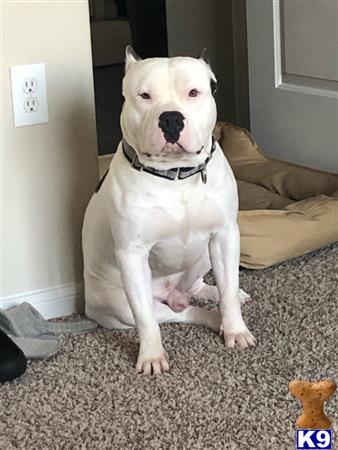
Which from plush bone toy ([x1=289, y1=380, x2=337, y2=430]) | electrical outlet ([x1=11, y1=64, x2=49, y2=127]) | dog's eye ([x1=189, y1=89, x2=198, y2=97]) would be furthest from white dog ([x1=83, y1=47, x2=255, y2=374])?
plush bone toy ([x1=289, y1=380, x2=337, y2=430])

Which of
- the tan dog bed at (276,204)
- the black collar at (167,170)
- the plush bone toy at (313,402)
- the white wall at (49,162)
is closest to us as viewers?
the plush bone toy at (313,402)

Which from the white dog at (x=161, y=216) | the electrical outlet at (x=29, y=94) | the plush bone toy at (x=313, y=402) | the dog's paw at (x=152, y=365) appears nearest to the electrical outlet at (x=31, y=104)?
the electrical outlet at (x=29, y=94)

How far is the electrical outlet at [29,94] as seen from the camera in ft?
5.97

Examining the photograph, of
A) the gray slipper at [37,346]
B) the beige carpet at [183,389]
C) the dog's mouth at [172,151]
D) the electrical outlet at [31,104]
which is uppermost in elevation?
the electrical outlet at [31,104]

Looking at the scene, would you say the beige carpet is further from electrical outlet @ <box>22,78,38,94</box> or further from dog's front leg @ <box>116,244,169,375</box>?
electrical outlet @ <box>22,78,38,94</box>

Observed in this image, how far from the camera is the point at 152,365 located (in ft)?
5.45

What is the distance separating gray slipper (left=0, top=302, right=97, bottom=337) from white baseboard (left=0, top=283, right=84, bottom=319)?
37 mm

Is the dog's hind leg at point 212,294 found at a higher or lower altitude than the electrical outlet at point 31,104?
lower

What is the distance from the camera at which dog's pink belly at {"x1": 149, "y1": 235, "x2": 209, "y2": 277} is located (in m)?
1.75

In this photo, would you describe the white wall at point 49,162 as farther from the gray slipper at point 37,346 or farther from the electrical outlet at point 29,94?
the gray slipper at point 37,346

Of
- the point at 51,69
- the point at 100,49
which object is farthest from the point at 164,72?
the point at 100,49

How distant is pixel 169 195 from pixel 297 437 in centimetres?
56

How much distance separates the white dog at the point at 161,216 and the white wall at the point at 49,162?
4.5 inches

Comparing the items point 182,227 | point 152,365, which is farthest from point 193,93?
point 152,365
